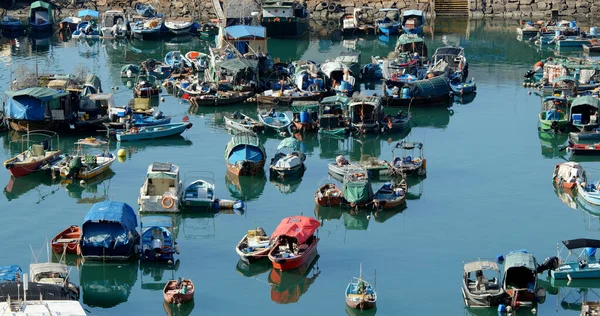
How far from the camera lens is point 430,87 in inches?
3187

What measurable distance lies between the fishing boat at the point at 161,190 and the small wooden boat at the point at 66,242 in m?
4.84

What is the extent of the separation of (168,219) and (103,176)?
31.4 ft

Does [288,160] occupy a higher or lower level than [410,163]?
higher

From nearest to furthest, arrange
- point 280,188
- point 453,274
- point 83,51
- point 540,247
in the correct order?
point 453,274 → point 540,247 → point 280,188 → point 83,51

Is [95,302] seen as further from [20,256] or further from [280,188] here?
[280,188]

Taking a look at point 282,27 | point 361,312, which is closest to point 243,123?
point 361,312

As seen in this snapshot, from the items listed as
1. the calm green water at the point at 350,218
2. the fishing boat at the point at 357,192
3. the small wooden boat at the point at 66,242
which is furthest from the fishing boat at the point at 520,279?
the small wooden boat at the point at 66,242

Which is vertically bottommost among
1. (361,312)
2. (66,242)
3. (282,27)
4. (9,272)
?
(361,312)

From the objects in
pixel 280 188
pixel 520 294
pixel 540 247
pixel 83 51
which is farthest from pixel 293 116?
pixel 83 51

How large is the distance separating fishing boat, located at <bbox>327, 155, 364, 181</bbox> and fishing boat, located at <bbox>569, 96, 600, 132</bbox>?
637 inches

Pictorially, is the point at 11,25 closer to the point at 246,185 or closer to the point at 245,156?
the point at 245,156

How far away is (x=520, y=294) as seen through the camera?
46562mm

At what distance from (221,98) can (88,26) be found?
36.3 m

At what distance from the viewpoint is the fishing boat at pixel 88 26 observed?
112 metres
